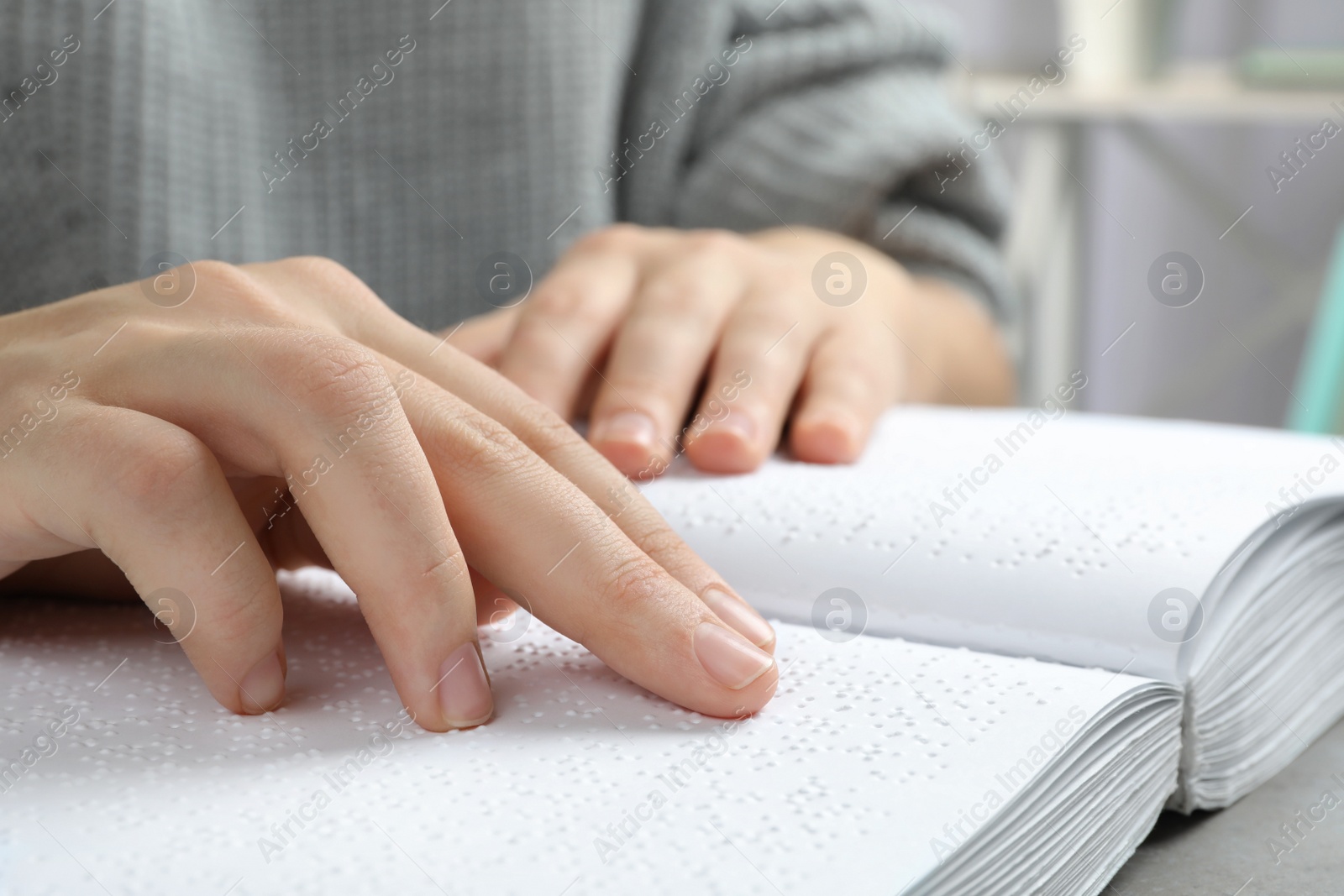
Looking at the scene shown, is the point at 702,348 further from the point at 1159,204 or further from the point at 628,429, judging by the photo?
the point at 1159,204

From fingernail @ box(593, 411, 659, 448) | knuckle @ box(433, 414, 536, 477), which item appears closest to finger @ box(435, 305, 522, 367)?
fingernail @ box(593, 411, 659, 448)

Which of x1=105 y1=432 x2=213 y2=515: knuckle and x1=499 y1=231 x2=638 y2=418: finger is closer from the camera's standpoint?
x1=105 y1=432 x2=213 y2=515: knuckle

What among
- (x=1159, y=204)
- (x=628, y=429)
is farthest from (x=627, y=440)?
(x=1159, y=204)

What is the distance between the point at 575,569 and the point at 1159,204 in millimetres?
1845

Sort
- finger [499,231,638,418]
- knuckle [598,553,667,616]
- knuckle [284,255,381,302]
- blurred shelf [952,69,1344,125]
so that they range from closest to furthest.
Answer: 1. knuckle [598,553,667,616]
2. knuckle [284,255,381,302]
3. finger [499,231,638,418]
4. blurred shelf [952,69,1344,125]

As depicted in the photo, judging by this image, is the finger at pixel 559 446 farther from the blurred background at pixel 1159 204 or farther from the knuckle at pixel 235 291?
the blurred background at pixel 1159 204

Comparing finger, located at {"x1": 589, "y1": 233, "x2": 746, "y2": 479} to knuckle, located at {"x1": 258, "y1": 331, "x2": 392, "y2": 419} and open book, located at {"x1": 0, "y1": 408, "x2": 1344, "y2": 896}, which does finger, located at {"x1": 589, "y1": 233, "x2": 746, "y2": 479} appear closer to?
open book, located at {"x1": 0, "y1": 408, "x2": 1344, "y2": 896}

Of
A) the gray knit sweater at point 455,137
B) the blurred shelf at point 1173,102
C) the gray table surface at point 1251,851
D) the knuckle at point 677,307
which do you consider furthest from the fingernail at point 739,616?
the blurred shelf at point 1173,102

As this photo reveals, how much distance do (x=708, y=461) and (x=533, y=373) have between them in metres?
0.12

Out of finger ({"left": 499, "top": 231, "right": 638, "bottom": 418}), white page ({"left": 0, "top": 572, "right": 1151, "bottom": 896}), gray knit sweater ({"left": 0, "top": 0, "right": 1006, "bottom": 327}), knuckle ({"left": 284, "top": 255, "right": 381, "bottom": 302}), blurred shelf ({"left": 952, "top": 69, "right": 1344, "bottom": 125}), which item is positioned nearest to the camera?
white page ({"left": 0, "top": 572, "right": 1151, "bottom": 896})

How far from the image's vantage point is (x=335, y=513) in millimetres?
357

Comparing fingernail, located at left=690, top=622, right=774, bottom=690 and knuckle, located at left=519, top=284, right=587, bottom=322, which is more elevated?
fingernail, located at left=690, top=622, right=774, bottom=690

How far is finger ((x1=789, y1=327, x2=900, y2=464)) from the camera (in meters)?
0.56

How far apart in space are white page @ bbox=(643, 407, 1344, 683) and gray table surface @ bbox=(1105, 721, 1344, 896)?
0.06 m
